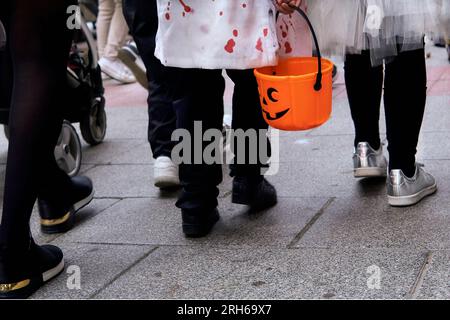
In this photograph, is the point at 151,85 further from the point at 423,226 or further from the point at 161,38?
the point at 423,226

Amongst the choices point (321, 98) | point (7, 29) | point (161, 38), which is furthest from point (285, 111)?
point (7, 29)

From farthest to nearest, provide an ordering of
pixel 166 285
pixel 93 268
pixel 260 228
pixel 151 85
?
pixel 151 85 → pixel 260 228 → pixel 93 268 → pixel 166 285

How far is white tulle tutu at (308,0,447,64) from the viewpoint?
2.96 meters

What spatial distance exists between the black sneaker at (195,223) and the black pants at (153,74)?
34.3 inches

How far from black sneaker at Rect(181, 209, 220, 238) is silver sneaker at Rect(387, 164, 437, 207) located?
759 millimetres

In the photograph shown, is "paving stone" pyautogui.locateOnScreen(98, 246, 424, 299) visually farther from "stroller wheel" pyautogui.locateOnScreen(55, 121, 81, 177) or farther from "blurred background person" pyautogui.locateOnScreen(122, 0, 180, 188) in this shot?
"stroller wheel" pyautogui.locateOnScreen(55, 121, 81, 177)

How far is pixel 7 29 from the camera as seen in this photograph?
2836 mm

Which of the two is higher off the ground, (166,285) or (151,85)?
(151,85)

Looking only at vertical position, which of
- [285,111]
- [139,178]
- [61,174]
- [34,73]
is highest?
[34,73]

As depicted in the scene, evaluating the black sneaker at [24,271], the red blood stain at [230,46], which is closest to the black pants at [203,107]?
the red blood stain at [230,46]

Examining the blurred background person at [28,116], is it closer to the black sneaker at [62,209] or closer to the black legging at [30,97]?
the black legging at [30,97]

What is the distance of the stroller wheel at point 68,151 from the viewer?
418 cm

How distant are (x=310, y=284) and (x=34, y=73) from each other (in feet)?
3.62
